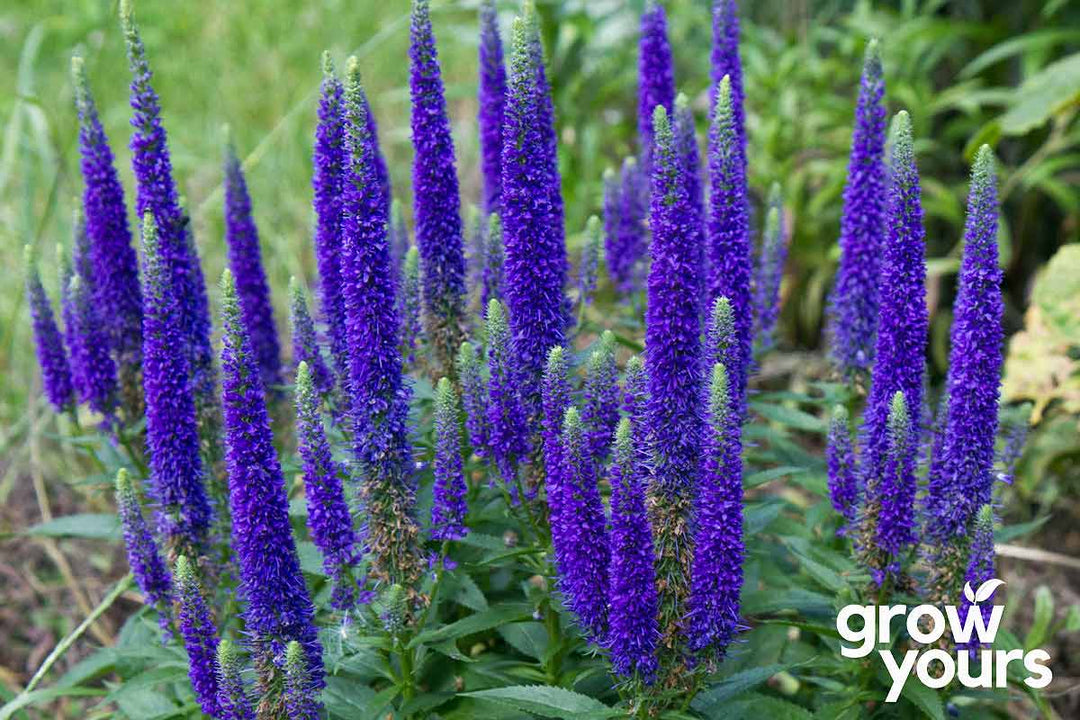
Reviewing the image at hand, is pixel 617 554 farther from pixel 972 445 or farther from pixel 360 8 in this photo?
pixel 360 8

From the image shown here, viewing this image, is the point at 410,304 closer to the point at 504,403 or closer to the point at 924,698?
the point at 504,403

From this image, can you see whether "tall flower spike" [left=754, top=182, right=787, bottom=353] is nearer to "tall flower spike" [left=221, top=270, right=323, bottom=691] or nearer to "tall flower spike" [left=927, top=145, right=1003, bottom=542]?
"tall flower spike" [left=927, top=145, right=1003, bottom=542]

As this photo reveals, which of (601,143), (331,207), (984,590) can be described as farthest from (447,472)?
(601,143)

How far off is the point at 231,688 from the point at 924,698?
2.18m

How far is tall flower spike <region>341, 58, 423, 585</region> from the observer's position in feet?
11.5

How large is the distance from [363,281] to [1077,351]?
483 centimetres

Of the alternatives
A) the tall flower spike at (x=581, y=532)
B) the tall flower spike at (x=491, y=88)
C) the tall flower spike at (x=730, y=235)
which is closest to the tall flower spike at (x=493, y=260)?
the tall flower spike at (x=491, y=88)

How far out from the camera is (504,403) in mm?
3807

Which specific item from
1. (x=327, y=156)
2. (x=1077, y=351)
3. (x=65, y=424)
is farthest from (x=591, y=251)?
(x=65, y=424)

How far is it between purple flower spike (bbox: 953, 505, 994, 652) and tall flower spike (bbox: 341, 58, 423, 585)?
173cm

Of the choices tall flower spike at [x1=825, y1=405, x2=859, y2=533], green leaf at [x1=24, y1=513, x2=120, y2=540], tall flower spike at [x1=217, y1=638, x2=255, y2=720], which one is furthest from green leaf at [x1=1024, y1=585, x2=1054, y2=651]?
green leaf at [x1=24, y1=513, x2=120, y2=540]

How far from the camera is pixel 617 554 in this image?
328 cm

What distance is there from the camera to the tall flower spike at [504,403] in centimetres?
376

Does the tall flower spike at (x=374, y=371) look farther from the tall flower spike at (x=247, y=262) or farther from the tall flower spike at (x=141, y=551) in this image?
the tall flower spike at (x=247, y=262)
